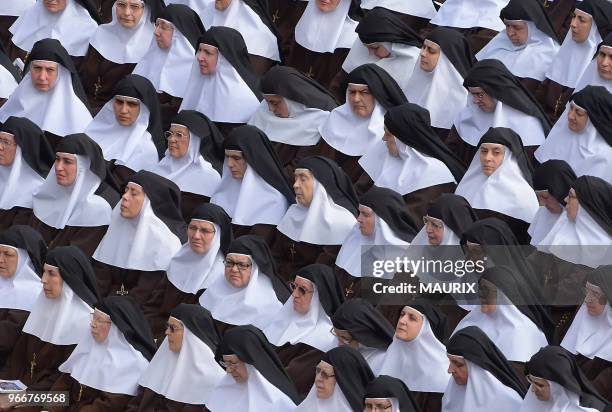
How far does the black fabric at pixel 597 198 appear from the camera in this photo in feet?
58.3

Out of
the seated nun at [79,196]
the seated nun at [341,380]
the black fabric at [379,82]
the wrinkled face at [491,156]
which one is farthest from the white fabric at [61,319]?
the wrinkled face at [491,156]

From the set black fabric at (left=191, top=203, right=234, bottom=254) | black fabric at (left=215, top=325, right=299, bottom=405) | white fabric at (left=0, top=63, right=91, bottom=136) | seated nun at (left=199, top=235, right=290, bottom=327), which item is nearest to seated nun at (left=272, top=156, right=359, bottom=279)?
black fabric at (left=191, top=203, right=234, bottom=254)

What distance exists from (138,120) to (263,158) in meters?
1.70

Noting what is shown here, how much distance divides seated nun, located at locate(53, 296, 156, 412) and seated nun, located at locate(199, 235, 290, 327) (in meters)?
A: 0.68

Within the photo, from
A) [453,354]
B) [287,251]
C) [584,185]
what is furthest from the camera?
[287,251]

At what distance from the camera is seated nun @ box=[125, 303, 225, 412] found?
17750 mm

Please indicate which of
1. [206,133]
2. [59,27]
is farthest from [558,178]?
[59,27]

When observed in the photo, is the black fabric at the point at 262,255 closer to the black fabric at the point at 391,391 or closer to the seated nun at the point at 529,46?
the black fabric at the point at 391,391

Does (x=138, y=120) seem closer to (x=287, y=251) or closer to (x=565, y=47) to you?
(x=287, y=251)

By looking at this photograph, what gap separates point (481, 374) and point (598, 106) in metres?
3.06

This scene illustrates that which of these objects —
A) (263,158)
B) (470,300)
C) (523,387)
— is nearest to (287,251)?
(263,158)

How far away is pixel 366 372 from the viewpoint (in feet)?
55.4

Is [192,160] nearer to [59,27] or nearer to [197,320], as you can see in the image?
[197,320]

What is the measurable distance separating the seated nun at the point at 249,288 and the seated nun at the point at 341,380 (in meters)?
1.67
